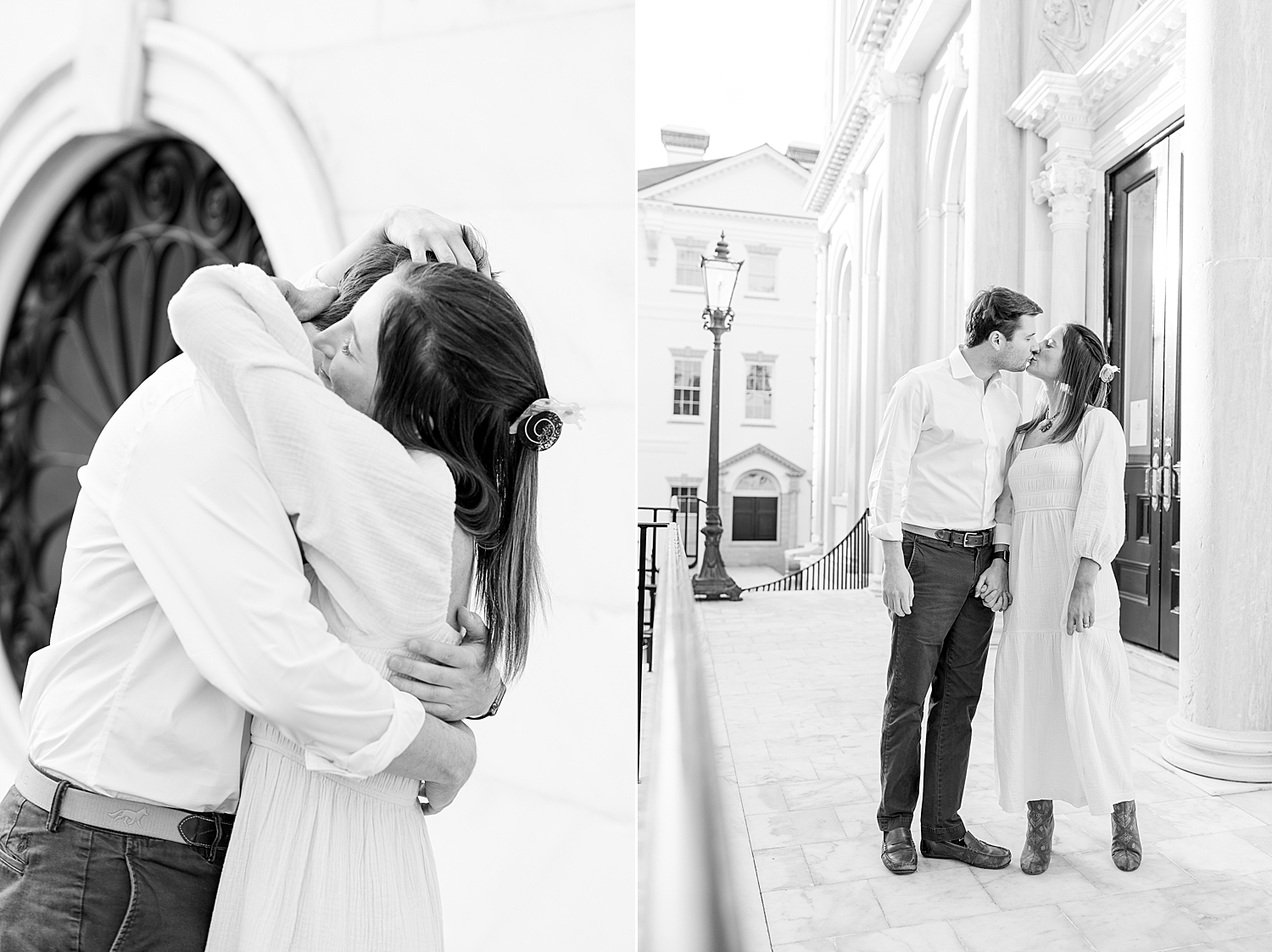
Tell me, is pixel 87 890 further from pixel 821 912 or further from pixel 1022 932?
pixel 1022 932

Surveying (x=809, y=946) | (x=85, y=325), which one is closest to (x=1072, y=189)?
(x=809, y=946)

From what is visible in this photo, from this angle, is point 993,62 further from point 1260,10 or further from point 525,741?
point 525,741

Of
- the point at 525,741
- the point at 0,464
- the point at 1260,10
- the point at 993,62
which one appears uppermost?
the point at 993,62

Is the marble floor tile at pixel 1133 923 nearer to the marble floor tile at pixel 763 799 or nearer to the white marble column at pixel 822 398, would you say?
the marble floor tile at pixel 763 799

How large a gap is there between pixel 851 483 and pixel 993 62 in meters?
9.07

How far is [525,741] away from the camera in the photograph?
91.2 inches

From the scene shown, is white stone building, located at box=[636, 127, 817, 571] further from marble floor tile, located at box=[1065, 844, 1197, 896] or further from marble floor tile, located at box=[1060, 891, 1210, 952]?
marble floor tile, located at box=[1060, 891, 1210, 952]

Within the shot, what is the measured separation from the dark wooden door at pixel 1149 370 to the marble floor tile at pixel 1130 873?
3.34 meters

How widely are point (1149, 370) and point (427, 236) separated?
6.65 metres

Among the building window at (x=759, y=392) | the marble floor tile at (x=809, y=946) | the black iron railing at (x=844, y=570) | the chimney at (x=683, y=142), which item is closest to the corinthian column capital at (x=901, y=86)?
the black iron railing at (x=844, y=570)

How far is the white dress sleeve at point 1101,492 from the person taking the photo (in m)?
3.05

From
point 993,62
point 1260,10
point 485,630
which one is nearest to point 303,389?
Answer: point 485,630

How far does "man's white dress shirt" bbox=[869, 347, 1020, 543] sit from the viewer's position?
3.23 meters

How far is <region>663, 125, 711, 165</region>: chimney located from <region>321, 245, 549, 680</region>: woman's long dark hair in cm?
3589
